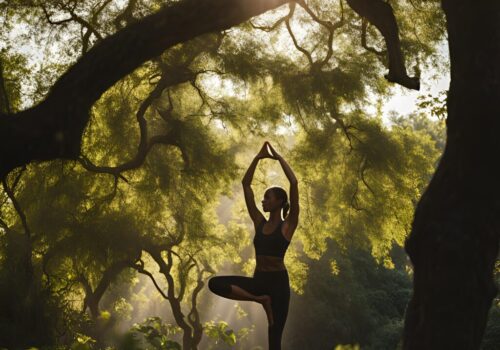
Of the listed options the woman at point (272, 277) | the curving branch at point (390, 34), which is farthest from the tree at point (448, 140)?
the curving branch at point (390, 34)

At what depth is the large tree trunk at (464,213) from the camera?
A: 365cm

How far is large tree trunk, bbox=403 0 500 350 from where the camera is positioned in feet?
12.0

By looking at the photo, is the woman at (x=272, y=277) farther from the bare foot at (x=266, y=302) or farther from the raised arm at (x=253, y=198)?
the raised arm at (x=253, y=198)

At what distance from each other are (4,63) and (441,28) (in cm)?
925

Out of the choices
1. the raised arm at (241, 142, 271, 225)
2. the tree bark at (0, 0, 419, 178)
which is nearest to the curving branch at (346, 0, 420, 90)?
the tree bark at (0, 0, 419, 178)

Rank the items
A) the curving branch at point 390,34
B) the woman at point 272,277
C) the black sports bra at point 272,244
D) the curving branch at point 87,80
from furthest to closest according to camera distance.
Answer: the curving branch at point 390,34 < the black sports bra at point 272,244 < the woman at point 272,277 < the curving branch at point 87,80

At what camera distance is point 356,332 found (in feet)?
95.5

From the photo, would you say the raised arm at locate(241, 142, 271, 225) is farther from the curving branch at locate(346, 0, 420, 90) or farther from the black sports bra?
the curving branch at locate(346, 0, 420, 90)

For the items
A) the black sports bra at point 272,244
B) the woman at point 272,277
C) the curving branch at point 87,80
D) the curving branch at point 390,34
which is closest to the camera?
the curving branch at point 87,80

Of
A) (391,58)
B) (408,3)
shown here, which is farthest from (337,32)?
(391,58)

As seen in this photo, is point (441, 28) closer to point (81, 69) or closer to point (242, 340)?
point (81, 69)

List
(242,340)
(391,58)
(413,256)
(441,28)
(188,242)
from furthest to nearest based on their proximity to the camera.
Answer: (242,340)
(188,242)
(441,28)
(391,58)
(413,256)

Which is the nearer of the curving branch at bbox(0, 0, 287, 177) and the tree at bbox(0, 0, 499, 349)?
the tree at bbox(0, 0, 499, 349)

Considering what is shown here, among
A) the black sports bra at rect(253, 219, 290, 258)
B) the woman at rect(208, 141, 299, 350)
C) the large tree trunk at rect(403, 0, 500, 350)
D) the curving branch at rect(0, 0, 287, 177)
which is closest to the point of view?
the large tree trunk at rect(403, 0, 500, 350)
